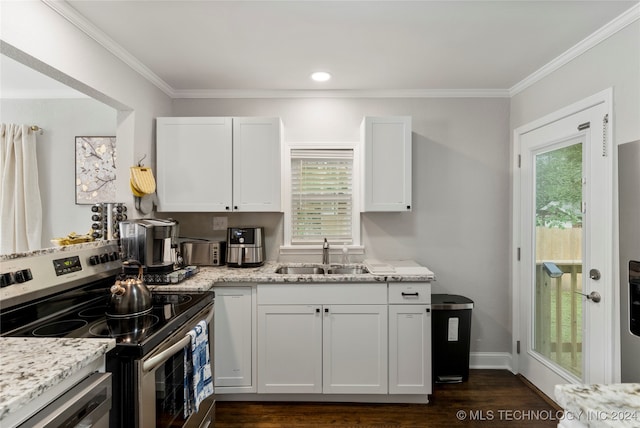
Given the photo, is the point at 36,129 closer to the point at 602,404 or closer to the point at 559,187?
the point at 602,404

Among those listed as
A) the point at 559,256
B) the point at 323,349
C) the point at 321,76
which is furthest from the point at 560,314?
the point at 321,76

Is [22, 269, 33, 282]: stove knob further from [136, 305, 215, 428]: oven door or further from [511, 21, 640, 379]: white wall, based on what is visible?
[511, 21, 640, 379]: white wall

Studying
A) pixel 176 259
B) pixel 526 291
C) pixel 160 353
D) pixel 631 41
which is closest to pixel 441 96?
pixel 631 41

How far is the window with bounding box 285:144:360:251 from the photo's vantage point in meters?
2.99

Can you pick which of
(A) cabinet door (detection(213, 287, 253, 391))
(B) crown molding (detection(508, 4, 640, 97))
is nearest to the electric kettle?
(A) cabinet door (detection(213, 287, 253, 391))

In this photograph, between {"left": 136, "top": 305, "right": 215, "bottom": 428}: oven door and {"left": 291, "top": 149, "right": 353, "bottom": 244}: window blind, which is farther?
{"left": 291, "top": 149, "right": 353, "bottom": 244}: window blind

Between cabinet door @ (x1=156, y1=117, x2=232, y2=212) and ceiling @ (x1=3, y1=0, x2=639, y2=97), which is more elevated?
ceiling @ (x1=3, y1=0, x2=639, y2=97)

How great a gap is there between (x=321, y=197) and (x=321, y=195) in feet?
0.06

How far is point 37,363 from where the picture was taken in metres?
1.04

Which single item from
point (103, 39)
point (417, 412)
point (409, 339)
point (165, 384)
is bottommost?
point (417, 412)

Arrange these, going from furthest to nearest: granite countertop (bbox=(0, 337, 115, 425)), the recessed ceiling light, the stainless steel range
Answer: the recessed ceiling light → the stainless steel range → granite countertop (bbox=(0, 337, 115, 425))

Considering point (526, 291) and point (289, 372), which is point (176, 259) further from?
point (526, 291)

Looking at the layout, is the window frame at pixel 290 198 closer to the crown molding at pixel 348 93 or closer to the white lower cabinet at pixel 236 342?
the crown molding at pixel 348 93

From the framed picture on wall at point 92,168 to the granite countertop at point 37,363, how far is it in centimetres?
209
